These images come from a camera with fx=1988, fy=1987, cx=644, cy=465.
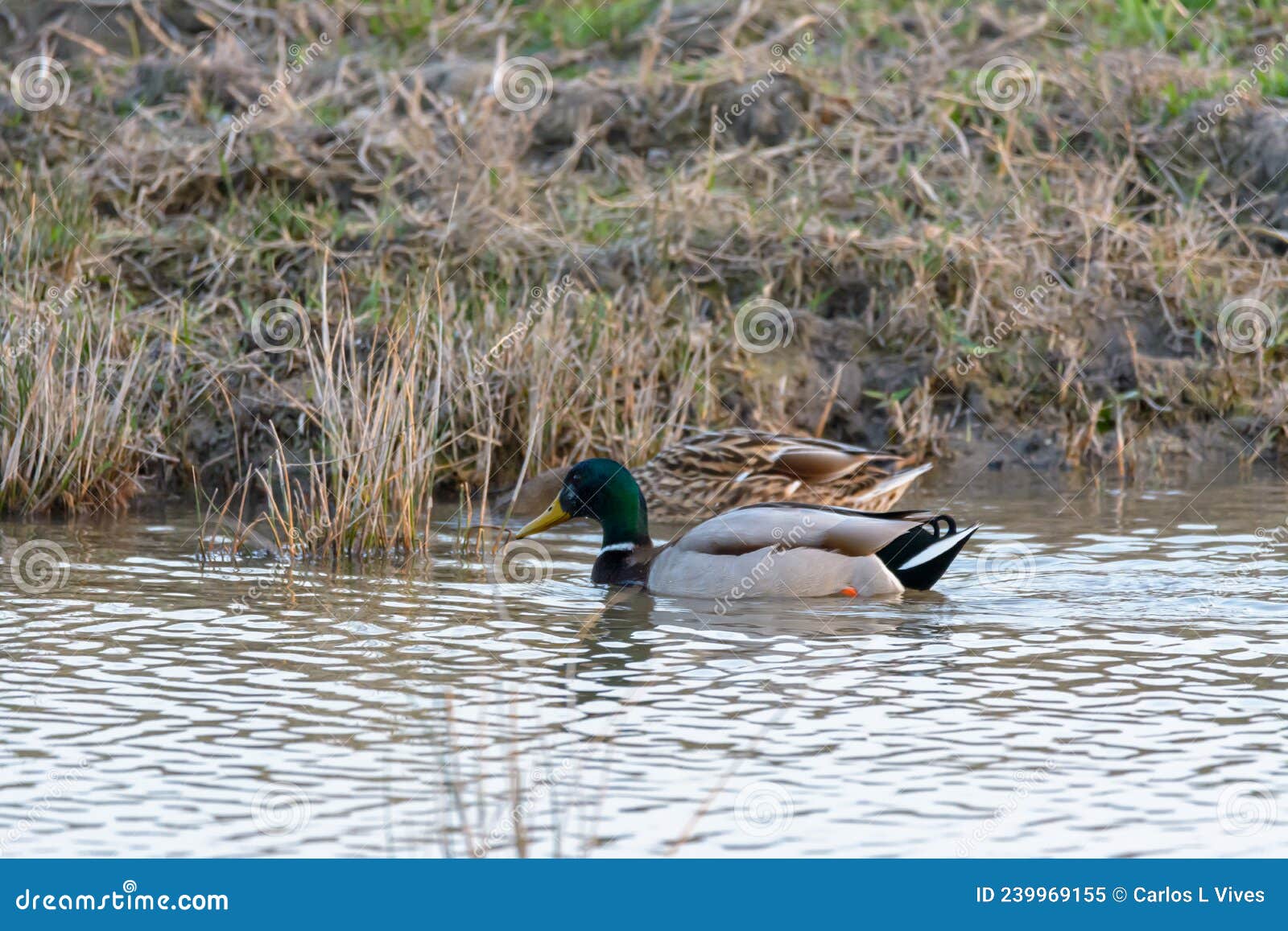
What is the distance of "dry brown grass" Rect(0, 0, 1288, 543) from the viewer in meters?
10.7

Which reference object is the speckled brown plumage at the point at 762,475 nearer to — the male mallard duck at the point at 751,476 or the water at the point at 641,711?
the male mallard duck at the point at 751,476

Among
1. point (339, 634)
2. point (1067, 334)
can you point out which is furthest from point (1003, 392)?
point (339, 634)

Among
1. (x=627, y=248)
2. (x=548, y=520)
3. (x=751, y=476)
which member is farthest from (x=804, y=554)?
(x=627, y=248)

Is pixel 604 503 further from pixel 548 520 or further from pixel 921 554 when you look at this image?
pixel 921 554

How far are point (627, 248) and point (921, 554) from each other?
4.58 meters

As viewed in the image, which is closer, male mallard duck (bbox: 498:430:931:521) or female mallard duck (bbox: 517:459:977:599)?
female mallard duck (bbox: 517:459:977:599)

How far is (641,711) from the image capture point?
6461 mm

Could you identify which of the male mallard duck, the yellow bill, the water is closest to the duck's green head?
the yellow bill

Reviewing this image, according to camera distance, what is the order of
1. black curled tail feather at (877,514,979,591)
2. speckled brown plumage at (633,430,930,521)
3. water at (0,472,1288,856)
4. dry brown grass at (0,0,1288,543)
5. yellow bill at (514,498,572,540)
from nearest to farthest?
water at (0,472,1288,856), black curled tail feather at (877,514,979,591), yellow bill at (514,498,572,540), speckled brown plumage at (633,430,930,521), dry brown grass at (0,0,1288,543)

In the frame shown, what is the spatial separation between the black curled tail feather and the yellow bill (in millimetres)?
1581

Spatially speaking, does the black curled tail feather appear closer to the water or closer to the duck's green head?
the water

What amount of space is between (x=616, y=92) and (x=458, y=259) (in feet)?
9.15

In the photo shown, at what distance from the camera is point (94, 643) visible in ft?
24.2

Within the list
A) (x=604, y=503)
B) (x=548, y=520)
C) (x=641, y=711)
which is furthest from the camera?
(x=548, y=520)
